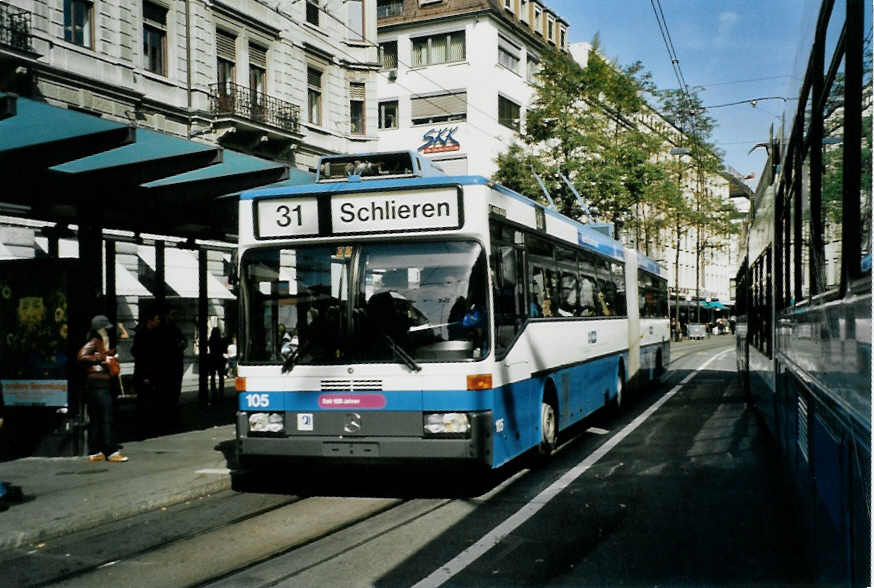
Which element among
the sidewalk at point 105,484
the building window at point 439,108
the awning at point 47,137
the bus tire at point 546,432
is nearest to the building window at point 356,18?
the building window at point 439,108

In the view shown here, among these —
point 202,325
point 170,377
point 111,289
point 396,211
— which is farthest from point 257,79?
point 396,211

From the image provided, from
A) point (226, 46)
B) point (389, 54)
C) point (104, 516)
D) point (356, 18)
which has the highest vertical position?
point (389, 54)

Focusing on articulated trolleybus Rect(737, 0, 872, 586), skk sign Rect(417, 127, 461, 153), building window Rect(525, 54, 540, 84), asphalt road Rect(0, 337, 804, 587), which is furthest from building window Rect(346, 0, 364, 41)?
articulated trolleybus Rect(737, 0, 872, 586)

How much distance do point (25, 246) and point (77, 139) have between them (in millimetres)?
12585

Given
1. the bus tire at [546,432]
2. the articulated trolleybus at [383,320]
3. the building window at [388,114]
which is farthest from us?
the building window at [388,114]

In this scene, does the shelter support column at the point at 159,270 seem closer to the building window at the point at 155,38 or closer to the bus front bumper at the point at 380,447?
the bus front bumper at the point at 380,447

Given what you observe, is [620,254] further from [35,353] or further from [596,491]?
[35,353]

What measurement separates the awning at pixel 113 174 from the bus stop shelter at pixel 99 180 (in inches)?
0.4

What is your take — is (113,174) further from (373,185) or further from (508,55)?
(508,55)

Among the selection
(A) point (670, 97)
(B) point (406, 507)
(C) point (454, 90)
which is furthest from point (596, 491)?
(A) point (670, 97)

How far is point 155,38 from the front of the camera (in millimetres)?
24422

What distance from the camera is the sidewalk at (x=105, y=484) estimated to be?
23.9 feet

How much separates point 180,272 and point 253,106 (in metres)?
5.74

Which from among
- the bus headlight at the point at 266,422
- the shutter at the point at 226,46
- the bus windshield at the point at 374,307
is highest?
the shutter at the point at 226,46
